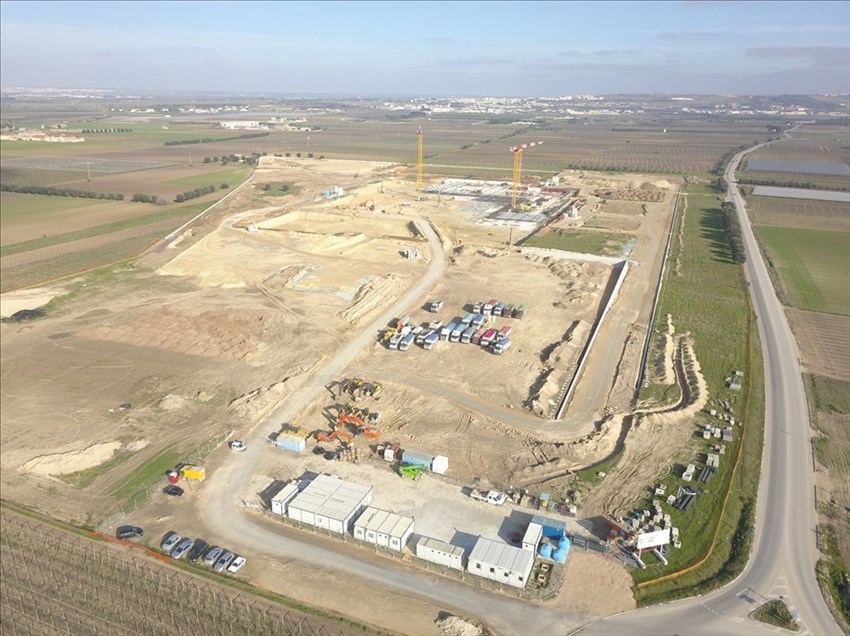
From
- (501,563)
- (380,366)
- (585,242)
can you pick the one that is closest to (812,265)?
(585,242)

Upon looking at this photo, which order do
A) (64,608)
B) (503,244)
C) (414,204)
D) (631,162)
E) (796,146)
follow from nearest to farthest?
(64,608) → (503,244) → (414,204) → (631,162) → (796,146)

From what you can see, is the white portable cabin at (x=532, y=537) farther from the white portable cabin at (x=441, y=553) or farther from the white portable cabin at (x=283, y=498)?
the white portable cabin at (x=283, y=498)

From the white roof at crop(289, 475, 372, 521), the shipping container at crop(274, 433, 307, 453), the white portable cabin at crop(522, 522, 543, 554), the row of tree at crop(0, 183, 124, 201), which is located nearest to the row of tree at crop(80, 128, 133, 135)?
the row of tree at crop(0, 183, 124, 201)

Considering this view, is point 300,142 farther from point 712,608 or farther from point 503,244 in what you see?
point 712,608

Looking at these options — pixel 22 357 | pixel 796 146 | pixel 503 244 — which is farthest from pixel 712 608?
pixel 796 146

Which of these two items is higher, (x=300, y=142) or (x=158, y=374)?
(x=300, y=142)

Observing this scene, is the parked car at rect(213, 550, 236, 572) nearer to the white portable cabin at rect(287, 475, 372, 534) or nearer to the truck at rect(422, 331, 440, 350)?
the white portable cabin at rect(287, 475, 372, 534)

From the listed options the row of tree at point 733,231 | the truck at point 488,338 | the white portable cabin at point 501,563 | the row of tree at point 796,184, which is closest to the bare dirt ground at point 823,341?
the row of tree at point 733,231
